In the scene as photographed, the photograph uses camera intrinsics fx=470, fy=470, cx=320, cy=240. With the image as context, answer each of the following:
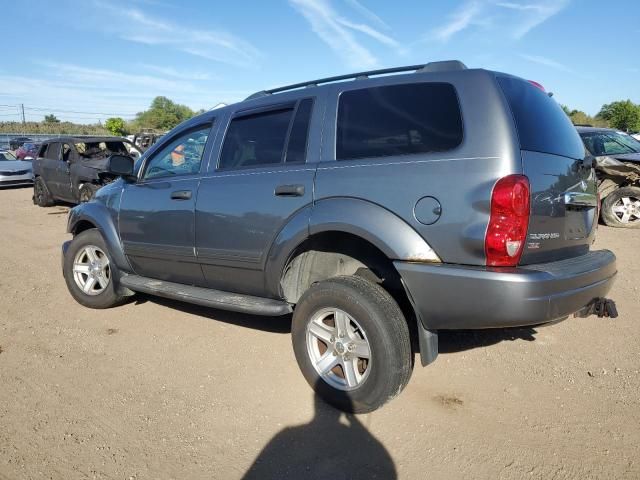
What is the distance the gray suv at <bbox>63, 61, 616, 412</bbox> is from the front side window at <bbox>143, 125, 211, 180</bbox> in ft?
0.13

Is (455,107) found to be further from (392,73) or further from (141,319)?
(141,319)

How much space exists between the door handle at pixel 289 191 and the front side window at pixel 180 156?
3.24 ft

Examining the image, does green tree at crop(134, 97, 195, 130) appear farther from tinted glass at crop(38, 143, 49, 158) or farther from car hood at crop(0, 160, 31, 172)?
tinted glass at crop(38, 143, 49, 158)

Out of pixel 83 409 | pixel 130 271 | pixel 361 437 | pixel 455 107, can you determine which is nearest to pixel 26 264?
pixel 130 271

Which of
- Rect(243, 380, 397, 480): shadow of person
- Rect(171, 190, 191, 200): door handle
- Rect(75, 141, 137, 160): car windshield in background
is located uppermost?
Rect(75, 141, 137, 160): car windshield in background

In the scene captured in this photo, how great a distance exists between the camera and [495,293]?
2.37 m

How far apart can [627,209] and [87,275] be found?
28.4 feet

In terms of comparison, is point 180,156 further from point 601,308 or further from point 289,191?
point 601,308

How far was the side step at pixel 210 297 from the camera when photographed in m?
3.31

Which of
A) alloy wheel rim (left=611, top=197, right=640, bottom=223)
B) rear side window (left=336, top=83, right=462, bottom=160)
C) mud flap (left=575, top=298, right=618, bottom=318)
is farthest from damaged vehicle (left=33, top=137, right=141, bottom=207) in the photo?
alloy wheel rim (left=611, top=197, right=640, bottom=223)

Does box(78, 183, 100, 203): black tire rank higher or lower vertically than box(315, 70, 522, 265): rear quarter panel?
lower

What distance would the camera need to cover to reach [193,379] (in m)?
3.32

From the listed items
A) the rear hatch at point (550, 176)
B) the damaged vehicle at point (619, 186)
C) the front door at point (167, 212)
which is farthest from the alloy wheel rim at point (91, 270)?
the damaged vehicle at point (619, 186)

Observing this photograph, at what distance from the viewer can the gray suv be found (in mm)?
2432
